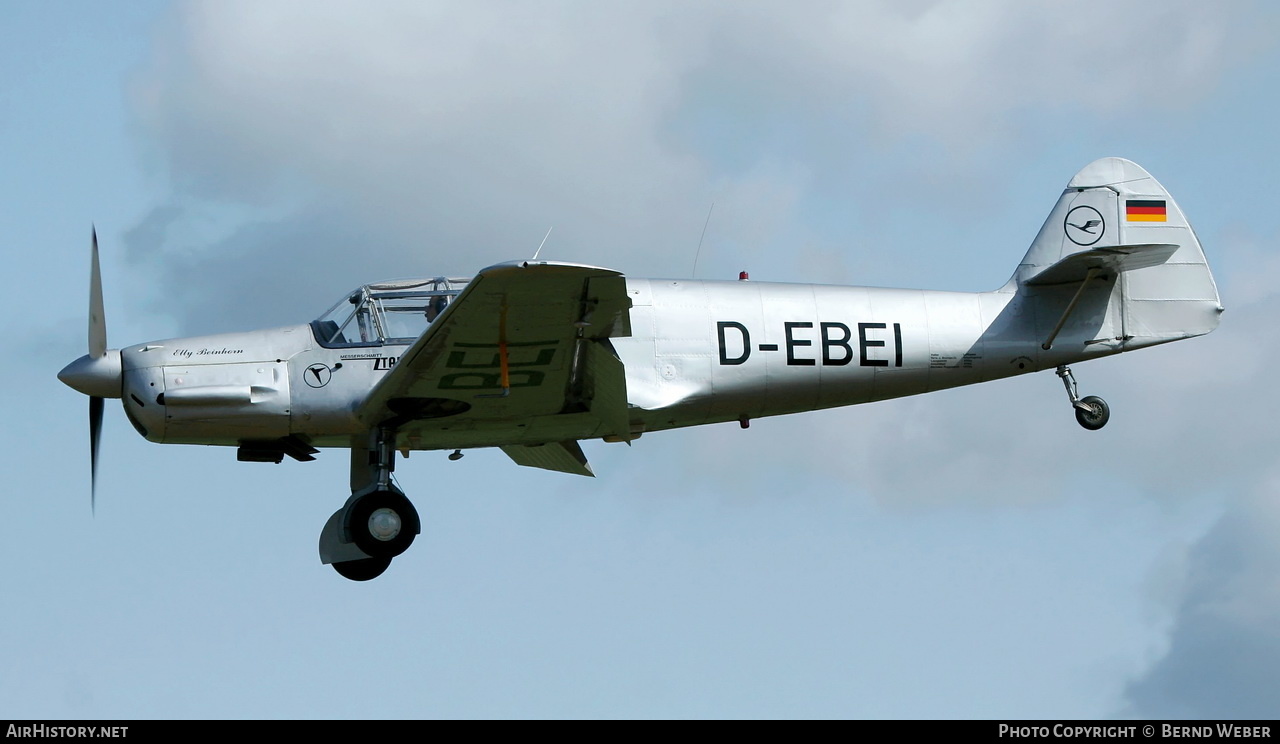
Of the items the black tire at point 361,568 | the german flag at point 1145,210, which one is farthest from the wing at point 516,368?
the german flag at point 1145,210

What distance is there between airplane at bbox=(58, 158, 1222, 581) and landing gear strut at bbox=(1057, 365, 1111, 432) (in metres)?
0.02

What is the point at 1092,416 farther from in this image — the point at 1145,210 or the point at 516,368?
the point at 516,368

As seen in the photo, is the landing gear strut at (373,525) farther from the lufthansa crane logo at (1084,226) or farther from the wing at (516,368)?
the lufthansa crane logo at (1084,226)

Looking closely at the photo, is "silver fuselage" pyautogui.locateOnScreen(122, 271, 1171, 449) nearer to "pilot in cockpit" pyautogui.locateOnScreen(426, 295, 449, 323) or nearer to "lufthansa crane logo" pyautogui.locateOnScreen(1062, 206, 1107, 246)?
"pilot in cockpit" pyautogui.locateOnScreen(426, 295, 449, 323)

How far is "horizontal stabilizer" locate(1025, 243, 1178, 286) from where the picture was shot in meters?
14.3

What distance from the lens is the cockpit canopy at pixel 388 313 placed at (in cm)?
1358

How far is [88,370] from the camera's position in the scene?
1326 cm

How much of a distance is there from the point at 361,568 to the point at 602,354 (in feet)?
10.00

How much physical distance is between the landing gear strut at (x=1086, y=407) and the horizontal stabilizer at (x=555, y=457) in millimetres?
4616
